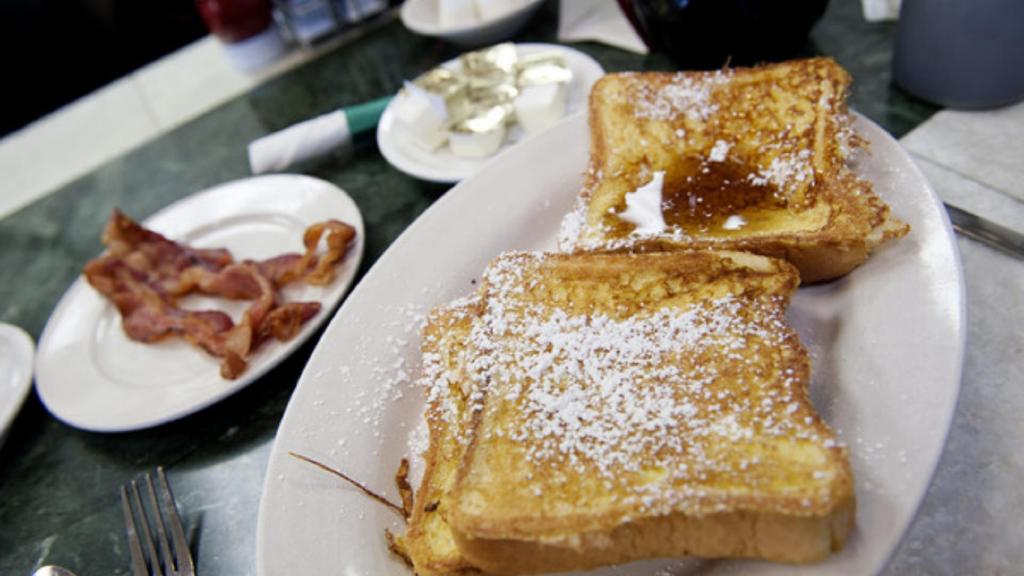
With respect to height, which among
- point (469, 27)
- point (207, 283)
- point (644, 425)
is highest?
point (469, 27)

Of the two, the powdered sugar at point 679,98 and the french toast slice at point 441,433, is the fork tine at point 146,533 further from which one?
the powdered sugar at point 679,98

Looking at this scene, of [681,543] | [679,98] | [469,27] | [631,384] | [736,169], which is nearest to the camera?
[681,543]

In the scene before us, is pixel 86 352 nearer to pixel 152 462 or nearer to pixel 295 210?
pixel 152 462

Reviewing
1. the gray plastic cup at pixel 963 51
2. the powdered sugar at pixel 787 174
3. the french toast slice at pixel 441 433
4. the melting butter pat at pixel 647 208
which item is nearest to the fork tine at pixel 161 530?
the french toast slice at pixel 441 433

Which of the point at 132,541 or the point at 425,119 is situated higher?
the point at 425,119

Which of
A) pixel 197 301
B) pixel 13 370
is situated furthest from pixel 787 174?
pixel 13 370

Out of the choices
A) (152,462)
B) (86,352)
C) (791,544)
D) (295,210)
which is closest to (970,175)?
(791,544)

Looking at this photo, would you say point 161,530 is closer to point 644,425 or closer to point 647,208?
point 644,425
